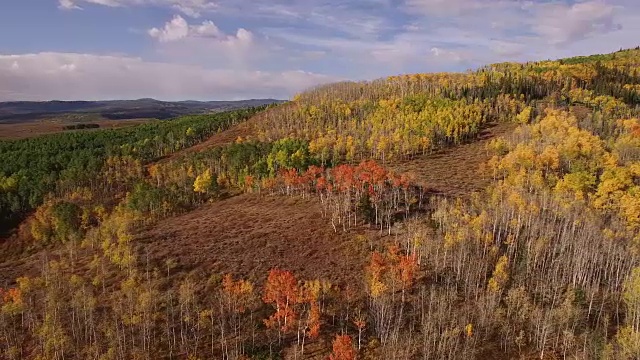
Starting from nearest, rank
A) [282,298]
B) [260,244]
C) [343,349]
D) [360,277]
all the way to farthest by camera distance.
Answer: [343,349]
[282,298]
[360,277]
[260,244]

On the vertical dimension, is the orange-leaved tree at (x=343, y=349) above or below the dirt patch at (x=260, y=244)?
below

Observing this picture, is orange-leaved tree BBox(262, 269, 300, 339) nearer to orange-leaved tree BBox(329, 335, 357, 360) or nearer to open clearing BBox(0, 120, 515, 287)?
open clearing BBox(0, 120, 515, 287)

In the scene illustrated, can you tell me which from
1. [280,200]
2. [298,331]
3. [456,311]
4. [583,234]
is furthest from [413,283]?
[280,200]

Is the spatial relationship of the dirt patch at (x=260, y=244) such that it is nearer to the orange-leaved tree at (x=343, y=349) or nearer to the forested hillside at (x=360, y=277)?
the forested hillside at (x=360, y=277)

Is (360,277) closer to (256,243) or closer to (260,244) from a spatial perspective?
(260,244)

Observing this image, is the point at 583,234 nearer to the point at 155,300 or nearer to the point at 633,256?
the point at 633,256

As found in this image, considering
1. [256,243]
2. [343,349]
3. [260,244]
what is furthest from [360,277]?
[256,243]

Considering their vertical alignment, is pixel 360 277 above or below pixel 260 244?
below

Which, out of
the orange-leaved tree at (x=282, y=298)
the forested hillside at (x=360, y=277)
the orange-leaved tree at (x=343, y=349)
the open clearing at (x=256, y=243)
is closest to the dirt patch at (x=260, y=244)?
the open clearing at (x=256, y=243)
